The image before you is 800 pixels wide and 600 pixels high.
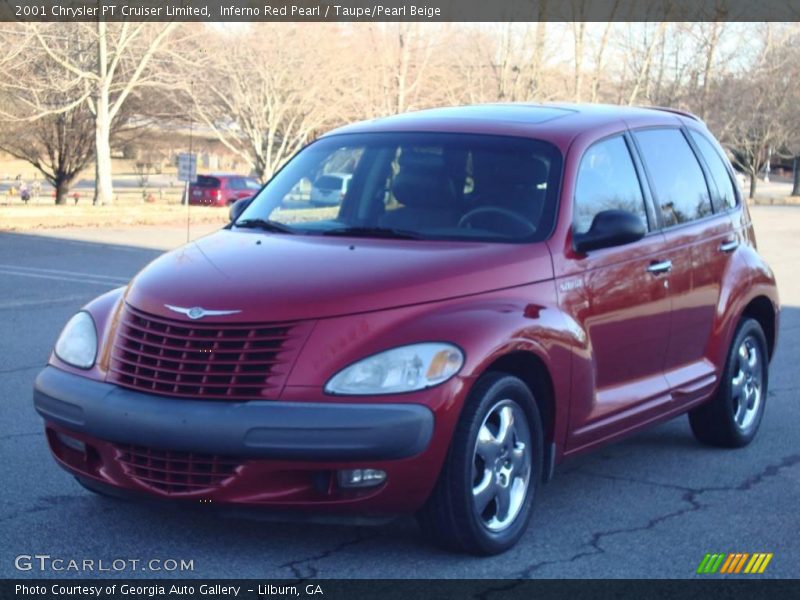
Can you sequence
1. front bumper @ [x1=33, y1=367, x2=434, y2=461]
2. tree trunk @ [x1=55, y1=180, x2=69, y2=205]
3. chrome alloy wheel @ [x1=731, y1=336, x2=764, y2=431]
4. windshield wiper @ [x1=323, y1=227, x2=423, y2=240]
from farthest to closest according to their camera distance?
tree trunk @ [x1=55, y1=180, x2=69, y2=205] → chrome alloy wheel @ [x1=731, y1=336, x2=764, y2=431] → windshield wiper @ [x1=323, y1=227, x2=423, y2=240] → front bumper @ [x1=33, y1=367, x2=434, y2=461]

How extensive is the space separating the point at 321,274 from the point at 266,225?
3.70 ft

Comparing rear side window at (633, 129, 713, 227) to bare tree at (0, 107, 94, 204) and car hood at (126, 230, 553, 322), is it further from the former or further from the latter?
bare tree at (0, 107, 94, 204)

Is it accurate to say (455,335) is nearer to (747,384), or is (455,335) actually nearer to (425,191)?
(425,191)

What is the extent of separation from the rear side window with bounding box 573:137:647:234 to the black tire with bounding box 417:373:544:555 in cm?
106

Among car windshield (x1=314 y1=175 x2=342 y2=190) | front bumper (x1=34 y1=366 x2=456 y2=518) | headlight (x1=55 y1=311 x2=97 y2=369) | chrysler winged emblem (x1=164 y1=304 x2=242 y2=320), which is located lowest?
front bumper (x1=34 y1=366 x2=456 y2=518)

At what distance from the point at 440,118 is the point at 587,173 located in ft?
2.84

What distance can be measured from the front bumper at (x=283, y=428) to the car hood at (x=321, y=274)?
376 mm

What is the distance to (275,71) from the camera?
139 feet

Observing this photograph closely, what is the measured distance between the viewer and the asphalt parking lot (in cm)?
486

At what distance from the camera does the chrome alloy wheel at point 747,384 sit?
7.23m

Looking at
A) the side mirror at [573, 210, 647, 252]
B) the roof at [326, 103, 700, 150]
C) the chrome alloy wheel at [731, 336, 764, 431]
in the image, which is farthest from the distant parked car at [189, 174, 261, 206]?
the side mirror at [573, 210, 647, 252]

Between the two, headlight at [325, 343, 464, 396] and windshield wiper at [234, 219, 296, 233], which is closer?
headlight at [325, 343, 464, 396]
